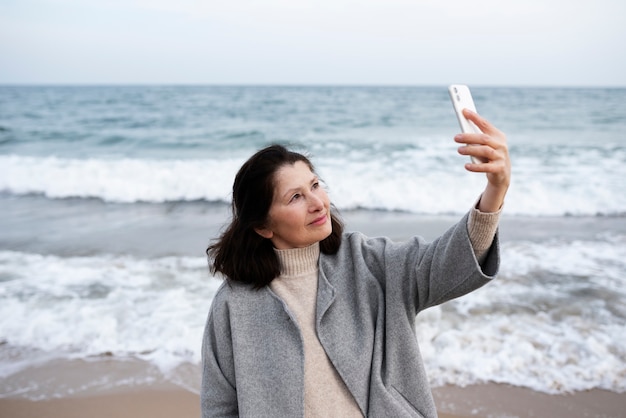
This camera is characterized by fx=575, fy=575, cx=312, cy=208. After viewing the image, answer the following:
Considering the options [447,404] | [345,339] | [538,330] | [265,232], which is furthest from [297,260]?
[538,330]

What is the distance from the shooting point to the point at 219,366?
6.03 ft

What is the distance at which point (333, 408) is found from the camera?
68.1 inches

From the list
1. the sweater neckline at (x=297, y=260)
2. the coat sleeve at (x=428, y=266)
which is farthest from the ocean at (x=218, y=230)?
the coat sleeve at (x=428, y=266)

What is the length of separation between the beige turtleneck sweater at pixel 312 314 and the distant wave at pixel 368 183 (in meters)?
7.17

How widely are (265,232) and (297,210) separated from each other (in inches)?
6.5

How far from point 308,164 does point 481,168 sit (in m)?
0.73

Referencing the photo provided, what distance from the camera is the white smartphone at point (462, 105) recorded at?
1467mm

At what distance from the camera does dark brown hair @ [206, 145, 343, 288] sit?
1854mm

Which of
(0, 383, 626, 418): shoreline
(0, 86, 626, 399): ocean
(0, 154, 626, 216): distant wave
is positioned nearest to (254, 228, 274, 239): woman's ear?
(0, 86, 626, 399): ocean

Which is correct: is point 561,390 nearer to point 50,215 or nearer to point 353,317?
point 353,317

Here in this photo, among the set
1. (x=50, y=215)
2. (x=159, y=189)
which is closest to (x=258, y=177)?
(x=50, y=215)

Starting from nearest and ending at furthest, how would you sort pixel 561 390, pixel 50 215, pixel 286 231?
pixel 286 231, pixel 561 390, pixel 50 215

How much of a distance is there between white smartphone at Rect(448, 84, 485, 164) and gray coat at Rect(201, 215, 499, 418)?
1.14 feet

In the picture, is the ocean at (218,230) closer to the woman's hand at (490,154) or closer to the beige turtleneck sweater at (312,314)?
the beige turtleneck sweater at (312,314)
